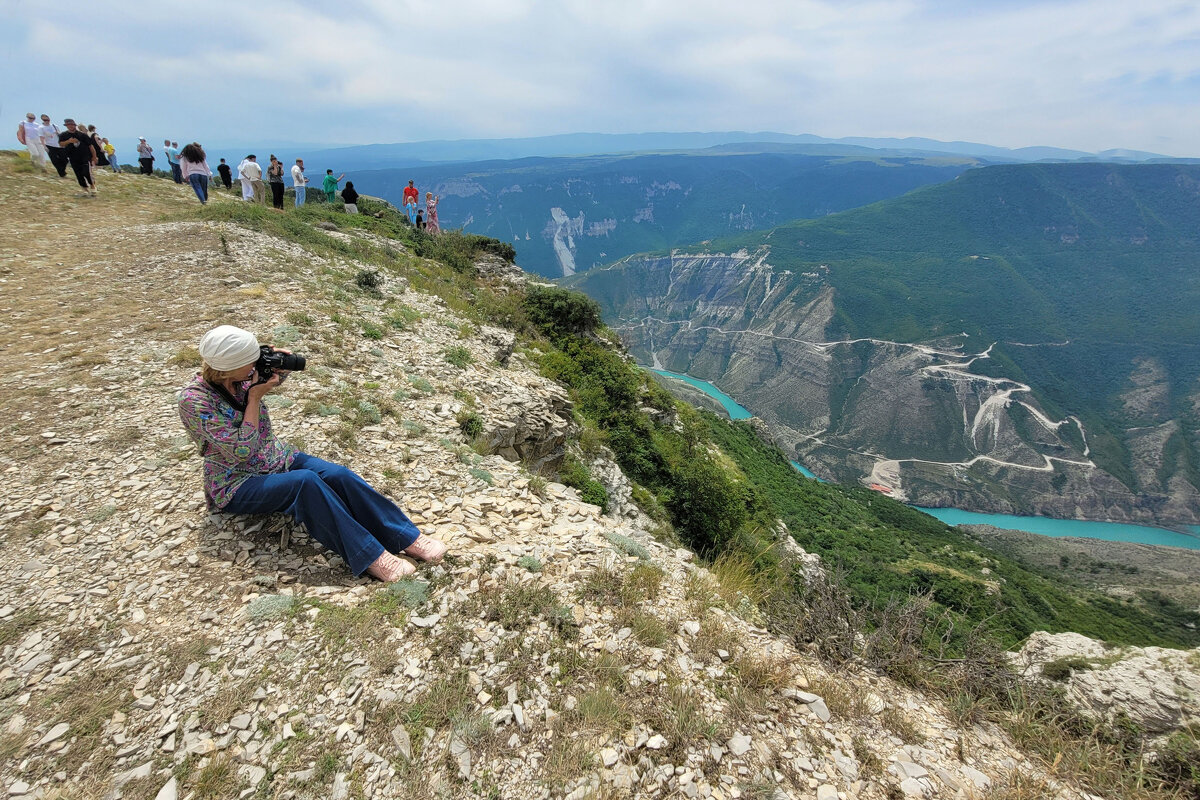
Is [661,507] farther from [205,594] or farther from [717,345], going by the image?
[717,345]

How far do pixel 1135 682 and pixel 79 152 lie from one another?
32727 millimetres

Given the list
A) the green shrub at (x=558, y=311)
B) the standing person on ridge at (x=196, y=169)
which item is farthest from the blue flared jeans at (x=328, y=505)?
the standing person on ridge at (x=196, y=169)

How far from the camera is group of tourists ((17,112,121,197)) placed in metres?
18.6

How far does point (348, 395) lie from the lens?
8.21 m

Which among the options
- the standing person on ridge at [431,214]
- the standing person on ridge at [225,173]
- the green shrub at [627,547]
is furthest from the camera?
the standing person on ridge at [225,173]

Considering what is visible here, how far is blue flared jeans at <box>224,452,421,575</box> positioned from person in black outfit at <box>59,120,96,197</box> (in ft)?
77.6

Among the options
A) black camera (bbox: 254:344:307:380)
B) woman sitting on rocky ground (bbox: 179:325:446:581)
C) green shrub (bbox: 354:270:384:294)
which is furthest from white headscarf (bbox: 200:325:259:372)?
green shrub (bbox: 354:270:384:294)

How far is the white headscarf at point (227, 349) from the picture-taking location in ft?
13.5

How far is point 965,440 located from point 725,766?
13489 centimetres

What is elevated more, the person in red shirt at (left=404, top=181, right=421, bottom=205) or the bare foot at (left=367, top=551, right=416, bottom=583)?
the person in red shirt at (left=404, top=181, right=421, bottom=205)

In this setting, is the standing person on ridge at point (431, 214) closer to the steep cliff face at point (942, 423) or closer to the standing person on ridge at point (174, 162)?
the standing person on ridge at point (174, 162)

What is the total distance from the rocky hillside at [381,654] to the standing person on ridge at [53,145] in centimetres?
1930

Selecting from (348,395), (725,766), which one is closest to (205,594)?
(348,395)

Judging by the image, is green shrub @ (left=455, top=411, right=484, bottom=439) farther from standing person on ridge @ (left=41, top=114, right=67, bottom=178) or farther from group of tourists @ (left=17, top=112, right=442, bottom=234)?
standing person on ridge @ (left=41, top=114, right=67, bottom=178)
